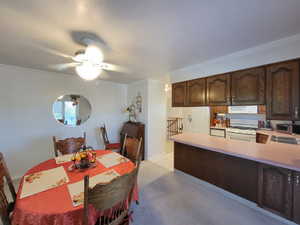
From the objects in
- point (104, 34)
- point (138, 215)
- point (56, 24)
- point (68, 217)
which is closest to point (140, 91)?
point (104, 34)

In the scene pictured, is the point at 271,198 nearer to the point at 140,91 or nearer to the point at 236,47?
the point at 236,47

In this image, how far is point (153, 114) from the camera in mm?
3809

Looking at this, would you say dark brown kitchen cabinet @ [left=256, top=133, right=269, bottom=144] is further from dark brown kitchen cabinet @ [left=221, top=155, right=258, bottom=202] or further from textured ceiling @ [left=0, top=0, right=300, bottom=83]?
textured ceiling @ [left=0, top=0, right=300, bottom=83]

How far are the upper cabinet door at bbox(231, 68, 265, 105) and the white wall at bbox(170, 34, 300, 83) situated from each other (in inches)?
4.5

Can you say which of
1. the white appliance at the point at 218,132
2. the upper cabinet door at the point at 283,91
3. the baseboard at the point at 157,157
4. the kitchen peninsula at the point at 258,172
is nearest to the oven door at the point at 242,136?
the white appliance at the point at 218,132

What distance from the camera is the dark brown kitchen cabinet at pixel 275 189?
1.58 metres

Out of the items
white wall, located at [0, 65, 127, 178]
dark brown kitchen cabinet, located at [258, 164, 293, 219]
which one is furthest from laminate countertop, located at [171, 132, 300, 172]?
white wall, located at [0, 65, 127, 178]

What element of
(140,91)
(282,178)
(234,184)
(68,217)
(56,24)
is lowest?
(234,184)

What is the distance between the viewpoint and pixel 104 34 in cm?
150

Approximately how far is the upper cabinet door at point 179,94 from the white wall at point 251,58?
23 centimetres

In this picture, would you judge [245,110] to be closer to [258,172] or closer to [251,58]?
[251,58]

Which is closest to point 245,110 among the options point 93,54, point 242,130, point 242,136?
point 242,130

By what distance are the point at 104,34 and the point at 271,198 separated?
2.98 metres

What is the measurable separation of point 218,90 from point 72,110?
11.6 ft
